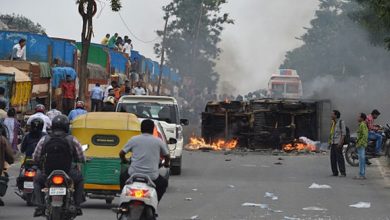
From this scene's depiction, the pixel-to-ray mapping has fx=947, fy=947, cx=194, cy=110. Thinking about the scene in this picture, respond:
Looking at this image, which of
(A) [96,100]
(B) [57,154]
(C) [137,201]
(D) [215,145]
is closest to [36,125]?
(B) [57,154]

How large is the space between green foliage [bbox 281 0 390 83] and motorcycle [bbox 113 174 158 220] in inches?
1155

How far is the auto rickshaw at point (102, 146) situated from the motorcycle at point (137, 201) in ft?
15.4

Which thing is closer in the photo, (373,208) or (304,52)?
(373,208)

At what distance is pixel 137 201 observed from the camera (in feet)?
34.5

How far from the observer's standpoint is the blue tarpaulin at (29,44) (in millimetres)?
34562

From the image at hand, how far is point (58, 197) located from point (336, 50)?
74.8m

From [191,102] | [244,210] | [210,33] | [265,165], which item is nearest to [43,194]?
[244,210]

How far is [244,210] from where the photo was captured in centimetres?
1606

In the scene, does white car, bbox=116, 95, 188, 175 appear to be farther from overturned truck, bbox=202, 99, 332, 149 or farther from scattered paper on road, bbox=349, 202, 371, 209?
overturned truck, bbox=202, 99, 332, 149

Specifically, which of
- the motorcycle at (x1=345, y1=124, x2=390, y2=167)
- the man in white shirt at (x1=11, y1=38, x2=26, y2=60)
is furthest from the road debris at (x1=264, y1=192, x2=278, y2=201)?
the man in white shirt at (x1=11, y1=38, x2=26, y2=60)

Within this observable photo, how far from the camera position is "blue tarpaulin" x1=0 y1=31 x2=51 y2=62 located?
113 ft

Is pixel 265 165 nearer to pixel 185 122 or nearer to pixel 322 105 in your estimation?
pixel 185 122

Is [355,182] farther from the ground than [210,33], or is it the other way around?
[210,33]

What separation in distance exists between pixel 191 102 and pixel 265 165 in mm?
44412
